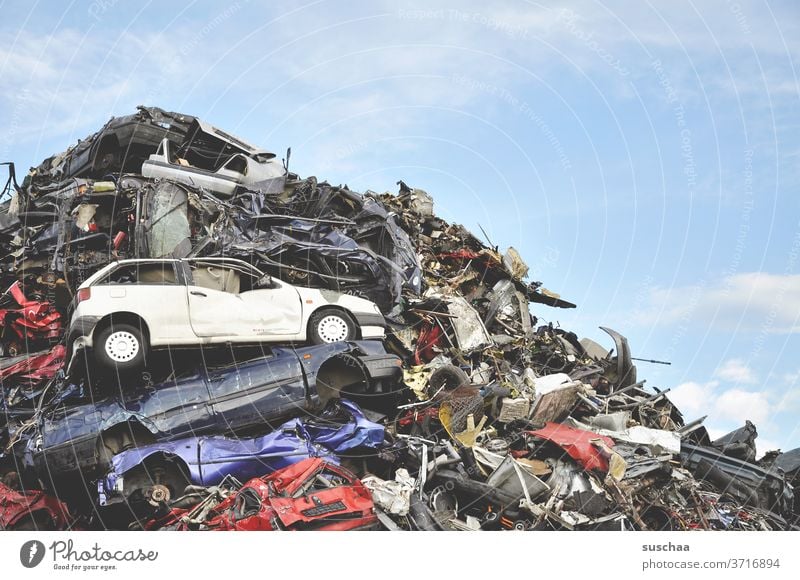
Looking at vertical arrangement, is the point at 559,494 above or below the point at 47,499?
below

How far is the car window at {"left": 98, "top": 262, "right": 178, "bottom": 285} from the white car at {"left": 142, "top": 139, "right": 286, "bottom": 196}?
16.9ft

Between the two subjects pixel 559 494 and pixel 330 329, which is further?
pixel 330 329

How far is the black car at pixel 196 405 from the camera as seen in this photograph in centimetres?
1088

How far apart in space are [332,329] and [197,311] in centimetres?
233

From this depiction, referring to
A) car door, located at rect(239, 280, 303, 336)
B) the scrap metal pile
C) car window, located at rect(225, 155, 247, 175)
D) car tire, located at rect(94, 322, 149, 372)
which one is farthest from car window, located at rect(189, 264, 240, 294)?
car window, located at rect(225, 155, 247, 175)

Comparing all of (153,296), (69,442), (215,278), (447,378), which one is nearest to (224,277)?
(215,278)

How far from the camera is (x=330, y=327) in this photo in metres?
13.4

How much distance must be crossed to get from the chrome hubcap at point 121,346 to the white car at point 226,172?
632 cm

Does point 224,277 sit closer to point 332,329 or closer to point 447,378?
point 332,329

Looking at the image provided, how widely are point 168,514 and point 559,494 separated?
218 inches
